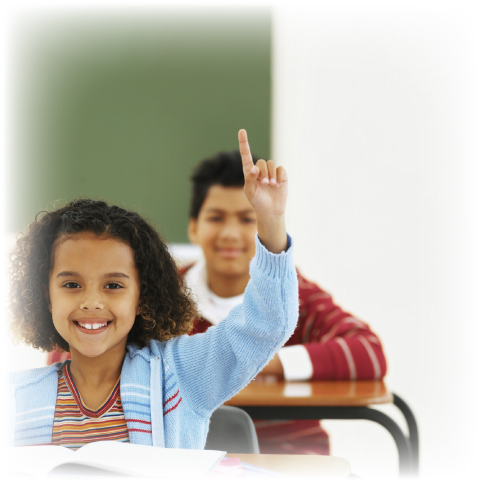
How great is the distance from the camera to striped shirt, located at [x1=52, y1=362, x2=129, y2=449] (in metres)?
0.90

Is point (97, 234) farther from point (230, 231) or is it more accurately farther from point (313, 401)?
point (230, 231)

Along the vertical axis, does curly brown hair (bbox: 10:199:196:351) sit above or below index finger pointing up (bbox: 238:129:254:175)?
below

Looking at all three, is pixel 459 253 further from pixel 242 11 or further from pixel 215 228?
pixel 242 11

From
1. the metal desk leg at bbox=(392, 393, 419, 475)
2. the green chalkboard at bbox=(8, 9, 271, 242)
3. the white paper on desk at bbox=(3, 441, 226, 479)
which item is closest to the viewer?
the white paper on desk at bbox=(3, 441, 226, 479)

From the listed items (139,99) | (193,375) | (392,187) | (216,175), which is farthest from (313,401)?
(139,99)

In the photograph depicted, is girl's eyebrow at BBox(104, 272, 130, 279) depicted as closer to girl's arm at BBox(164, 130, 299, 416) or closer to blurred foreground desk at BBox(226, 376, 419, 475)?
Result: girl's arm at BBox(164, 130, 299, 416)

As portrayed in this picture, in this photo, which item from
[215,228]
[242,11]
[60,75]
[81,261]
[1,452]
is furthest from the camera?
[242,11]

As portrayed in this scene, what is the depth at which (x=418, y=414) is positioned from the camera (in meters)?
2.83

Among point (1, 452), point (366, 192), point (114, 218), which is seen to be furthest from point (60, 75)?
point (1, 452)

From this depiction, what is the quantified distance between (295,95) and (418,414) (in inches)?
68.4

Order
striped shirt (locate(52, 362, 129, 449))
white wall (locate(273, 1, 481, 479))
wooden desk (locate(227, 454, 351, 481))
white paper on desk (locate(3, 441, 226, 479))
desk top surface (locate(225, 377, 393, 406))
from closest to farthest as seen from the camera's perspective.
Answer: white paper on desk (locate(3, 441, 226, 479))
wooden desk (locate(227, 454, 351, 481))
striped shirt (locate(52, 362, 129, 449))
desk top surface (locate(225, 377, 393, 406))
white wall (locate(273, 1, 481, 479))

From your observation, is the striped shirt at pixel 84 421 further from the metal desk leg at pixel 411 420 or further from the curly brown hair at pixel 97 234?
the metal desk leg at pixel 411 420

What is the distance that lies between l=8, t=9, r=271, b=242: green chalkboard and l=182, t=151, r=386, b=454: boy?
0.79m

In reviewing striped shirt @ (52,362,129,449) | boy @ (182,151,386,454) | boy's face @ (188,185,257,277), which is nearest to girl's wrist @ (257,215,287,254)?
striped shirt @ (52,362,129,449)
